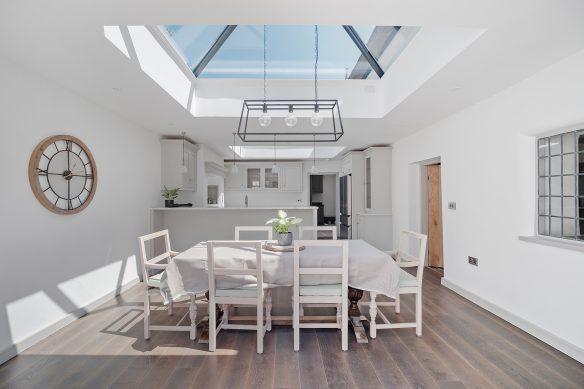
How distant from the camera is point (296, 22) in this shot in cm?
194

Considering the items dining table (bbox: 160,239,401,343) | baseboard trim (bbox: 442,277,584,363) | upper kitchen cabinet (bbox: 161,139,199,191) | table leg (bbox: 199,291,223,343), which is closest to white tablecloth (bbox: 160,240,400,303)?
dining table (bbox: 160,239,401,343)

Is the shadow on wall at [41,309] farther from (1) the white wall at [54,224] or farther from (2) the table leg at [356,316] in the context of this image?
(2) the table leg at [356,316]

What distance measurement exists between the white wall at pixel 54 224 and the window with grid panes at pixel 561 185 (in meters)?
4.59

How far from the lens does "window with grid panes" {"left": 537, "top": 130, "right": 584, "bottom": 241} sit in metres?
2.42

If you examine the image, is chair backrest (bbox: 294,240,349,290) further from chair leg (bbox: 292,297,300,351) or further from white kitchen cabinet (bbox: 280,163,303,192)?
white kitchen cabinet (bbox: 280,163,303,192)

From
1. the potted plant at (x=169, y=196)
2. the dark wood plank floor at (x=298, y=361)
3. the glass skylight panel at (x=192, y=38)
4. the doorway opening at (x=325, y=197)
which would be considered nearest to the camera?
the dark wood plank floor at (x=298, y=361)

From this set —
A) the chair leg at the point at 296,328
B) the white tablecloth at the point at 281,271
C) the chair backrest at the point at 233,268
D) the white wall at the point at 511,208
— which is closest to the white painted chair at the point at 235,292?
the chair backrest at the point at 233,268

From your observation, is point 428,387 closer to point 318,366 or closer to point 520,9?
point 318,366

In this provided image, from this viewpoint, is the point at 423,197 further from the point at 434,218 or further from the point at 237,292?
the point at 237,292

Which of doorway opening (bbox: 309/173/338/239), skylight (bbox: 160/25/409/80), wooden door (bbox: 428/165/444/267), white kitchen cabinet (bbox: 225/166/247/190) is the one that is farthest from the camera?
doorway opening (bbox: 309/173/338/239)

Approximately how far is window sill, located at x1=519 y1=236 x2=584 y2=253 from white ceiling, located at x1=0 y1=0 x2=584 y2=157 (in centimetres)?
147

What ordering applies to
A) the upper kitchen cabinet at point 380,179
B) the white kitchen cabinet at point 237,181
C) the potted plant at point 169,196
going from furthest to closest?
the white kitchen cabinet at point 237,181, the upper kitchen cabinet at point 380,179, the potted plant at point 169,196

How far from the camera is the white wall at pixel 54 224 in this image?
7.80 feet

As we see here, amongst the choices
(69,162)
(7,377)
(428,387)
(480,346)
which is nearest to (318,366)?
(428,387)
